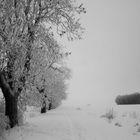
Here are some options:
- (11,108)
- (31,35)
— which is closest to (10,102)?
(11,108)

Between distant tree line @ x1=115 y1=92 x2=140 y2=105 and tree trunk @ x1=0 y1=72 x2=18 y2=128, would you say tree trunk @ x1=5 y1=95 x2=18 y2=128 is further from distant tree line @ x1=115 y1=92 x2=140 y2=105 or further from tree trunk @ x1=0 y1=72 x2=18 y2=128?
distant tree line @ x1=115 y1=92 x2=140 y2=105

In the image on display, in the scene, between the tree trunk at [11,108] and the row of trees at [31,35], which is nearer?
the row of trees at [31,35]

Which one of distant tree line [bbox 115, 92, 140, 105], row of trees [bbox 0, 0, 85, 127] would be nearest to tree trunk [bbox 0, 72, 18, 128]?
row of trees [bbox 0, 0, 85, 127]

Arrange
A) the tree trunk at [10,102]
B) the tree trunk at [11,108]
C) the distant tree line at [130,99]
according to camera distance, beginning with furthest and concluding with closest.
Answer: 1. the distant tree line at [130,99]
2. the tree trunk at [11,108]
3. the tree trunk at [10,102]

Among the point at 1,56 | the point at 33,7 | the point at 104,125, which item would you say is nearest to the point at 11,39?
the point at 1,56

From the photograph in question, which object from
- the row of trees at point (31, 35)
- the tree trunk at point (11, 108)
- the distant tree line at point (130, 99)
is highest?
the row of trees at point (31, 35)

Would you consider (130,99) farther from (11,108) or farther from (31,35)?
(31,35)

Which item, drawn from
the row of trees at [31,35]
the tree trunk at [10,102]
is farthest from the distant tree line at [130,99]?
the tree trunk at [10,102]

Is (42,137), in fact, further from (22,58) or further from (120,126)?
(120,126)

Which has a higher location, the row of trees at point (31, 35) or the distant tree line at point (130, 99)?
the row of trees at point (31, 35)

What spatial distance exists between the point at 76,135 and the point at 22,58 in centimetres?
403

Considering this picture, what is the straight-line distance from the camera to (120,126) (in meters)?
12.0

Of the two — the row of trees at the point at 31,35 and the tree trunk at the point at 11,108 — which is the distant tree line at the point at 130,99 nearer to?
Answer: the row of trees at the point at 31,35

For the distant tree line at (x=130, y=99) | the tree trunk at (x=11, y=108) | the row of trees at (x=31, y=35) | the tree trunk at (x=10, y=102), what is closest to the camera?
the row of trees at (x=31, y=35)
